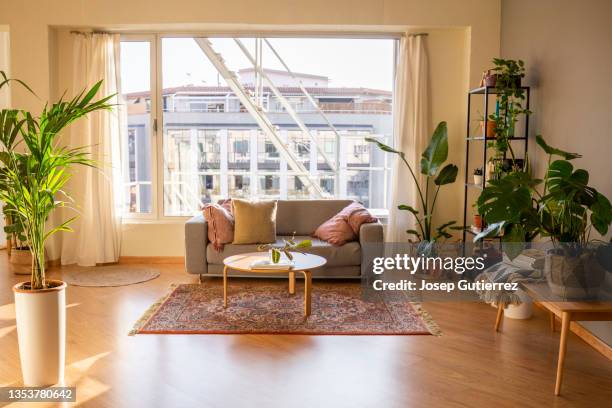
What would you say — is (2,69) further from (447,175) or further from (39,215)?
(447,175)

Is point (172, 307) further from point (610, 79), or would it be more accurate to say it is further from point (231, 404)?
point (610, 79)

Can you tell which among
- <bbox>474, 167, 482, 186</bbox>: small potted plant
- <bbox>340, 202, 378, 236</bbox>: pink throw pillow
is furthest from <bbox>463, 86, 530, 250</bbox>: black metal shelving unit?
<bbox>340, 202, 378, 236</bbox>: pink throw pillow

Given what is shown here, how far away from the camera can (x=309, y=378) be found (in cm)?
324

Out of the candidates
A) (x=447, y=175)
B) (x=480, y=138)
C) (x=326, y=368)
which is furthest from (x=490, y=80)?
(x=326, y=368)

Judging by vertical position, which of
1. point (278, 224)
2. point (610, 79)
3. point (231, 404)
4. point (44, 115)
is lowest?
point (231, 404)

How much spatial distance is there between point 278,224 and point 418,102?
1913mm

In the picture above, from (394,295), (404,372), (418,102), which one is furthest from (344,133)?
(404,372)

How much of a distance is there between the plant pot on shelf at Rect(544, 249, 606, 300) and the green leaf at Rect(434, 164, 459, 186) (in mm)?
2639

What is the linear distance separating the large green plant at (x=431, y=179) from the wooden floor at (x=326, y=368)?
1.61 m

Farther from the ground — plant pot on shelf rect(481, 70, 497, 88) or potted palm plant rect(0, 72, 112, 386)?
plant pot on shelf rect(481, 70, 497, 88)

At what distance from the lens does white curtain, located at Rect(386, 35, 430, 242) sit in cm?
606

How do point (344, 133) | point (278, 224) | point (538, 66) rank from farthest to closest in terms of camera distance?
point (344, 133), point (278, 224), point (538, 66)

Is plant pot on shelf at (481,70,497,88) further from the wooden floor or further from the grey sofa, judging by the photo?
the wooden floor

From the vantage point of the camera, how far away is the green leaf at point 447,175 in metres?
5.84
